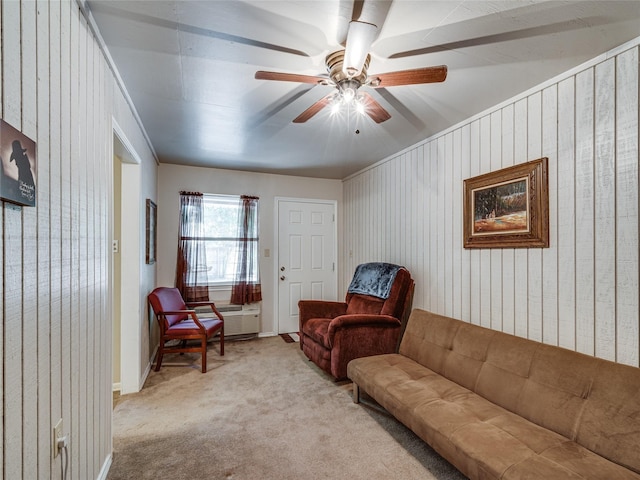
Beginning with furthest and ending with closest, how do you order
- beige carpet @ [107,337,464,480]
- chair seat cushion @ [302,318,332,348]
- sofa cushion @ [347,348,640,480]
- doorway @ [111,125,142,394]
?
1. chair seat cushion @ [302,318,332,348]
2. doorway @ [111,125,142,394]
3. beige carpet @ [107,337,464,480]
4. sofa cushion @ [347,348,640,480]

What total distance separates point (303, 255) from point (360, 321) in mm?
2066

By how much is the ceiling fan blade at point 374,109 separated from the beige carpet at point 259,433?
7.09 feet

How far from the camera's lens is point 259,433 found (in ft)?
7.25

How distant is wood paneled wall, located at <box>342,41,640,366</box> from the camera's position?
1.75 metres

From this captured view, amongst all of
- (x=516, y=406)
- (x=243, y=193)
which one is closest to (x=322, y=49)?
(x=516, y=406)

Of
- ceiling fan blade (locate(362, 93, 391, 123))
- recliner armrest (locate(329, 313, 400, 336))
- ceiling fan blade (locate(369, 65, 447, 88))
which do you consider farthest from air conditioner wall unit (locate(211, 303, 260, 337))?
ceiling fan blade (locate(369, 65, 447, 88))

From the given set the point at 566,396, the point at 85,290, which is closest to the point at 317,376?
the point at 566,396

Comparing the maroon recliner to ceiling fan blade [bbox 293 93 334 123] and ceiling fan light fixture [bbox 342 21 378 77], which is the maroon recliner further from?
ceiling fan light fixture [bbox 342 21 378 77]

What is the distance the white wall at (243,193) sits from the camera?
13.6ft

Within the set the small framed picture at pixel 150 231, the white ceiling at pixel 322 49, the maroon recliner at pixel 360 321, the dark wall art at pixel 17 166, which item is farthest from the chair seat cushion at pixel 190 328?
the dark wall art at pixel 17 166

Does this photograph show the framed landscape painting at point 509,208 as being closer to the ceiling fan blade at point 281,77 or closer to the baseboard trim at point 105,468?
the ceiling fan blade at point 281,77

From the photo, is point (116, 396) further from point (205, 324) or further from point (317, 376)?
point (317, 376)

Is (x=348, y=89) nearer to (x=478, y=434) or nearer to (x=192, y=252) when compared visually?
(x=478, y=434)

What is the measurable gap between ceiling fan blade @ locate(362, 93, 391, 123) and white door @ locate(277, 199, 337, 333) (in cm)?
270
